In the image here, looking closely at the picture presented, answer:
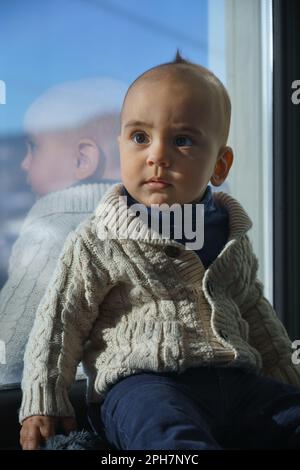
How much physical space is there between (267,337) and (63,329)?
380 millimetres

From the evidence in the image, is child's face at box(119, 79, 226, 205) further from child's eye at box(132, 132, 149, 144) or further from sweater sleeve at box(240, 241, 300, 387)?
sweater sleeve at box(240, 241, 300, 387)

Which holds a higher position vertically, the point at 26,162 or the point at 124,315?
the point at 26,162

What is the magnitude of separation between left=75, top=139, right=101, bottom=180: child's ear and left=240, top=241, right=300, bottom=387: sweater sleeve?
0.38 m

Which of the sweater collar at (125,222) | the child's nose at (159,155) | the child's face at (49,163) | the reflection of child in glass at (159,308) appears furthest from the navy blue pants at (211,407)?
the child's face at (49,163)

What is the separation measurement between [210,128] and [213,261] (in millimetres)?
226

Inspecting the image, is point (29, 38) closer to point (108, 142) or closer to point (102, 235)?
point (108, 142)

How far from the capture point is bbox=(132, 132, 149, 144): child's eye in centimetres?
113

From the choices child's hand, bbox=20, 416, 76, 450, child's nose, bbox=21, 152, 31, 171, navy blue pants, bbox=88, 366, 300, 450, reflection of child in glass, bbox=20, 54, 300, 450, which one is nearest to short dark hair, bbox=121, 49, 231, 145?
reflection of child in glass, bbox=20, 54, 300, 450

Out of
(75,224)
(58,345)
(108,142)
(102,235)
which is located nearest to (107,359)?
(58,345)

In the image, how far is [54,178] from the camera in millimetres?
1329

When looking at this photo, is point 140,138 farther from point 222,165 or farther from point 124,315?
point 124,315

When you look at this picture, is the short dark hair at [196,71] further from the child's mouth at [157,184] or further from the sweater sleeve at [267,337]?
the sweater sleeve at [267,337]

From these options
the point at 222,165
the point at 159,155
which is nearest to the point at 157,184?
the point at 159,155

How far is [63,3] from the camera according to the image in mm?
1304
